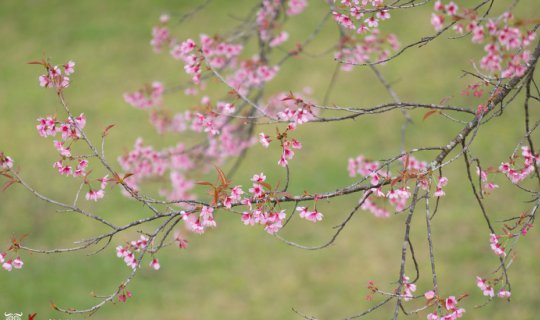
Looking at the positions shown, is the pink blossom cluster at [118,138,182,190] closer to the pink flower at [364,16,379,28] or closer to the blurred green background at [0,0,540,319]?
the blurred green background at [0,0,540,319]

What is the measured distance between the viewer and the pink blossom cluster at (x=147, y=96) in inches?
188

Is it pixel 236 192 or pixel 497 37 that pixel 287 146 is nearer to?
pixel 236 192

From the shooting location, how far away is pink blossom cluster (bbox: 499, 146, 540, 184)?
2.69 meters

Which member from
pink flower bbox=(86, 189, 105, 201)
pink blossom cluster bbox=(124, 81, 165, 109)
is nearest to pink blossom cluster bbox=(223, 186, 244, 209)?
pink flower bbox=(86, 189, 105, 201)

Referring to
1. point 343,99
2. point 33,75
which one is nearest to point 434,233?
point 343,99

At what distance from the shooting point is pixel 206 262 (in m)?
6.50

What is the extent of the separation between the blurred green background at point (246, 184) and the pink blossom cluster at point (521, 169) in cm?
260

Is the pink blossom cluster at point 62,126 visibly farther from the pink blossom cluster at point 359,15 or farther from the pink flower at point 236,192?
the pink blossom cluster at point 359,15

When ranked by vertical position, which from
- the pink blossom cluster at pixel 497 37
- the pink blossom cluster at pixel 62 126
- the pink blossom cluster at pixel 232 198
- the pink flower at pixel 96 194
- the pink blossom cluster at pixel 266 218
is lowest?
the pink blossom cluster at pixel 266 218

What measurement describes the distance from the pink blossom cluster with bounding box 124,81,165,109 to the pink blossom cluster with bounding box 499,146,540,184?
288cm

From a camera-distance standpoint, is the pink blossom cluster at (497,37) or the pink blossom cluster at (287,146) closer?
the pink blossom cluster at (287,146)

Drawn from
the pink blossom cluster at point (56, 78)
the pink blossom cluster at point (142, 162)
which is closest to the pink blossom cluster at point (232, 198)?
the pink blossom cluster at point (56, 78)

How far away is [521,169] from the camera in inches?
109

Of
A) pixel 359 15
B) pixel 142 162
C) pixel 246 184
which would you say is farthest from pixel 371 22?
pixel 246 184
